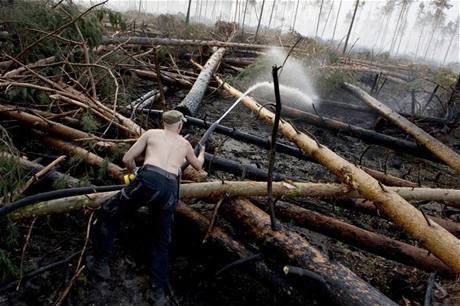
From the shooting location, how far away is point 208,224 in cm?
325

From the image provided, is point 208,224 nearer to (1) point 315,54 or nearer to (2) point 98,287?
(2) point 98,287

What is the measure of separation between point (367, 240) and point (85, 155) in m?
3.27

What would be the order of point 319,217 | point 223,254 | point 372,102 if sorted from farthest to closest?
point 372,102 < point 319,217 < point 223,254

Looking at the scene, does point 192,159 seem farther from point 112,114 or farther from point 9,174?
point 112,114

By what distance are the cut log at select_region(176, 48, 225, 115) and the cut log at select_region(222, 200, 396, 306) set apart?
287 cm

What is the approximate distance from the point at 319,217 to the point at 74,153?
2.93 metres

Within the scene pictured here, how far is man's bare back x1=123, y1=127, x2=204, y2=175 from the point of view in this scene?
9.39ft

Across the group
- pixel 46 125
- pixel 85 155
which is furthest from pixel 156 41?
pixel 85 155

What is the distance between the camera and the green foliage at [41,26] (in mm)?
5008

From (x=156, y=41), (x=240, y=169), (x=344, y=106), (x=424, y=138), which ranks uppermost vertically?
(x=156, y=41)

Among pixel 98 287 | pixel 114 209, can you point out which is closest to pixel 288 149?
Answer: pixel 114 209

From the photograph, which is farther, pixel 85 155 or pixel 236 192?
pixel 85 155

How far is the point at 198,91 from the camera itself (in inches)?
259

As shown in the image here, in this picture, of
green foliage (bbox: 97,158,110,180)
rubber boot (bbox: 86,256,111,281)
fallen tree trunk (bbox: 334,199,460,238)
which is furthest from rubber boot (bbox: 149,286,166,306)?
fallen tree trunk (bbox: 334,199,460,238)
